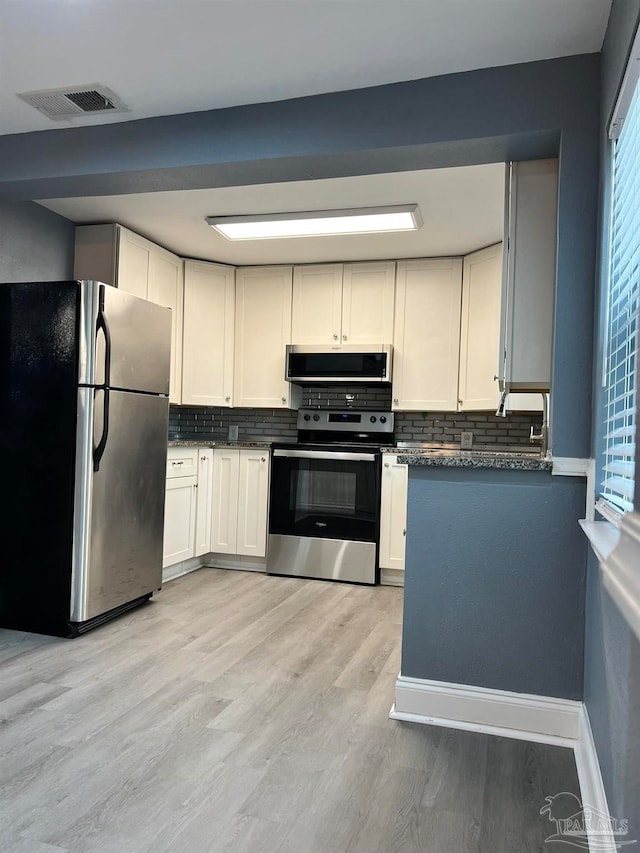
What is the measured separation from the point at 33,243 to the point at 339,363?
213 centimetres

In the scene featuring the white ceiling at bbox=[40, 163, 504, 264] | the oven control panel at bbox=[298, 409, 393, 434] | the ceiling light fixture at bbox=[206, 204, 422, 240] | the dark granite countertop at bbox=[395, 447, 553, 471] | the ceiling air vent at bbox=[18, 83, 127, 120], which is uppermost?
the ceiling air vent at bbox=[18, 83, 127, 120]

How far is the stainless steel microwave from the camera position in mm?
4430

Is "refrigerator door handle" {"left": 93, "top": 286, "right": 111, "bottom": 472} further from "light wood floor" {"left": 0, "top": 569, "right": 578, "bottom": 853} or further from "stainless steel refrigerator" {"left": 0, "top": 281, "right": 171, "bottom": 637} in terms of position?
"light wood floor" {"left": 0, "top": 569, "right": 578, "bottom": 853}

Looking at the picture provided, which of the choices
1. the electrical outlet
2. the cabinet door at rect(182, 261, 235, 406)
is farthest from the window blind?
the cabinet door at rect(182, 261, 235, 406)

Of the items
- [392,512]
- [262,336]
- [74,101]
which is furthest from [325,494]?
[74,101]

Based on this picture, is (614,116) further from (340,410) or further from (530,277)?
(340,410)

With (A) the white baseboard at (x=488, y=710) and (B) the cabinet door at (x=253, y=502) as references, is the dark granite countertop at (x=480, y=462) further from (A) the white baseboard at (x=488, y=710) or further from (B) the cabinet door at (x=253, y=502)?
(B) the cabinet door at (x=253, y=502)

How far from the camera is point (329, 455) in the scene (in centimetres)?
434

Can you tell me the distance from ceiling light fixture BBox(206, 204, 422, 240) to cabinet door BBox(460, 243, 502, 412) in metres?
0.75

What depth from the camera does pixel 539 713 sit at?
2.10 metres

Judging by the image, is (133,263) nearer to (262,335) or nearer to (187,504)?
(262,335)

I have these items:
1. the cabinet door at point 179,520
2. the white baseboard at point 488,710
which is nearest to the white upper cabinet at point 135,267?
the cabinet door at point 179,520

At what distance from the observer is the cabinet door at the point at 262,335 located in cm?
472

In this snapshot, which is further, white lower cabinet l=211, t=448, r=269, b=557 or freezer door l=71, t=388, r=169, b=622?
white lower cabinet l=211, t=448, r=269, b=557
